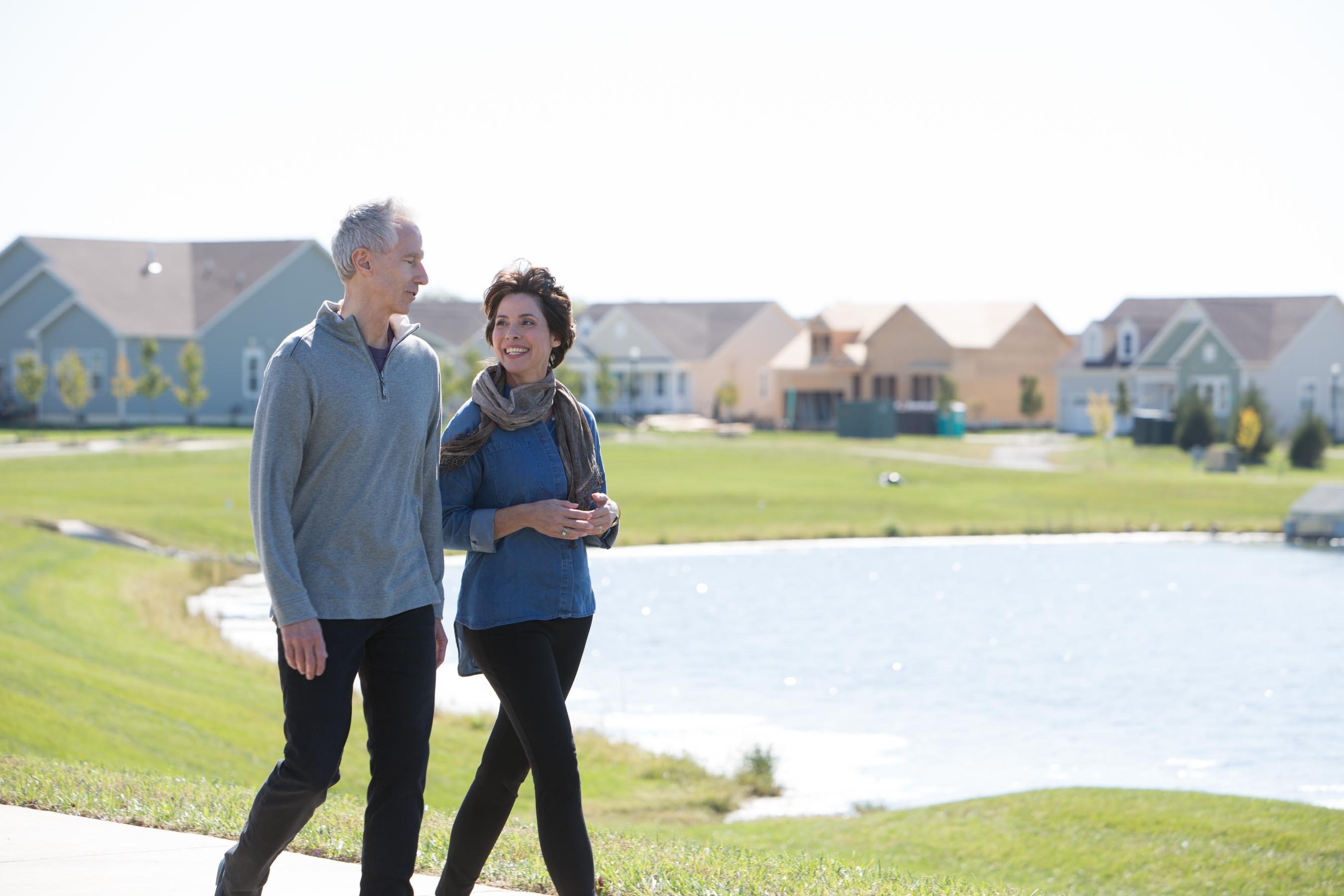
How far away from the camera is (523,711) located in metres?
4.74

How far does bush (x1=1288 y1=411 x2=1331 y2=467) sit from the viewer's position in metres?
52.2

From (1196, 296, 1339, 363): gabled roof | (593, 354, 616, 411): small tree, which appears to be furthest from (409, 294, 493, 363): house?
(1196, 296, 1339, 363): gabled roof

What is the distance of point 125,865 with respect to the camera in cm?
548

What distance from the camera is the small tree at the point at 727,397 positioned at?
250ft

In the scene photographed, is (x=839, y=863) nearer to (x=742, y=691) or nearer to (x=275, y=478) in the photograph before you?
(x=275, y=478)

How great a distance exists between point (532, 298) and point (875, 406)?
6334cm

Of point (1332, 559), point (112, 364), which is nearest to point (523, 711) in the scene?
point (1332, 559)

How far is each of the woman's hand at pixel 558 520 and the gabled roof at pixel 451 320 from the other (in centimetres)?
7232

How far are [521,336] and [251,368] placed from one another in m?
58.2

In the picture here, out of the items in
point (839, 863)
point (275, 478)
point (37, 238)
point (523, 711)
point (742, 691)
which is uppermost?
point (37, 238)

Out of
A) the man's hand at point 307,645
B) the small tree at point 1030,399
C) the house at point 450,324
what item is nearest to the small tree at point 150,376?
the house at point 450,324

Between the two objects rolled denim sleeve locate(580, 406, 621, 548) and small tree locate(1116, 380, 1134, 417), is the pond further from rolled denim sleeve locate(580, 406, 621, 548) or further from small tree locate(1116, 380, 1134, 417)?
small tree locate(1116, 380, 1134, 417)

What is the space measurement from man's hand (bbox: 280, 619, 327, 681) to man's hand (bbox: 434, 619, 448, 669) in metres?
0.45

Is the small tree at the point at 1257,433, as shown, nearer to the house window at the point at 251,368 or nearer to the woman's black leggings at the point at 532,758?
the house window at the point at 251,368
